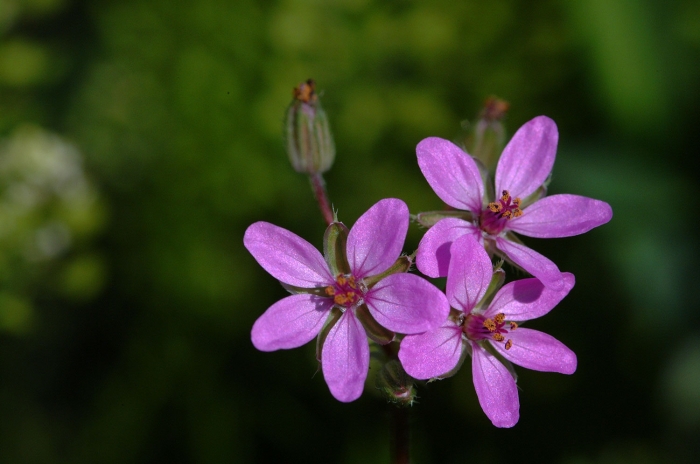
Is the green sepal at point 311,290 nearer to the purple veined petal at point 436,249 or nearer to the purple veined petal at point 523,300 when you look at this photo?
the purple veined petal at point 436,249

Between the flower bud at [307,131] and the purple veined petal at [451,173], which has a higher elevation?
the flower bud at [307,131]

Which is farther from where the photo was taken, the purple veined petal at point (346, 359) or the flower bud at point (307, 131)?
the flower bud at point (307, 131)

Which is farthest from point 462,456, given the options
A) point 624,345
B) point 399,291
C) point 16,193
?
point 16,193

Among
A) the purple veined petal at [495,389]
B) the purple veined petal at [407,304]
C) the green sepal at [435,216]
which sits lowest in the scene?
the purple veined petal at [495,389]

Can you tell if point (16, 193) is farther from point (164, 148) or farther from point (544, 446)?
point (544, 446)

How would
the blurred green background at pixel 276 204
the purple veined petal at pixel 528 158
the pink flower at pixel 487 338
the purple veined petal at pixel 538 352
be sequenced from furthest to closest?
1. the blurred green background at pixel 276 204
2. the purple veined petal at pixel 528 158
3. the purple veined petal at pixel 538 352
4. the pink flower at pixel 487 338

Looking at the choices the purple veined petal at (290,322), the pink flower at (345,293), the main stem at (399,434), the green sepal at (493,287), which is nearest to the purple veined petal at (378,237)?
the pink flower at (345,293)

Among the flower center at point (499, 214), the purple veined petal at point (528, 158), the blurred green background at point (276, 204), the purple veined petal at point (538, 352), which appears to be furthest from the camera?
the blurred green background at point (276, 204)
